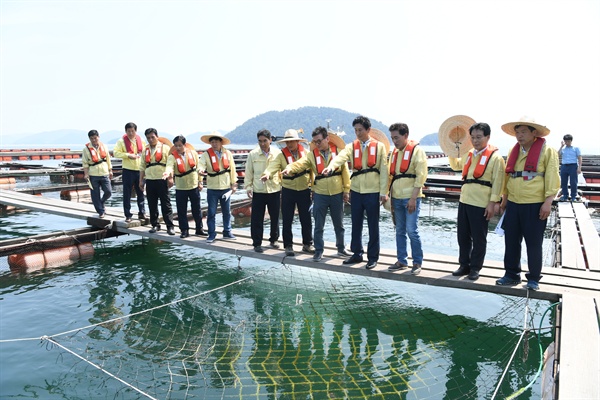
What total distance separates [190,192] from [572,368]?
6.47 m

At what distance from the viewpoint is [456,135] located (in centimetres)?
599

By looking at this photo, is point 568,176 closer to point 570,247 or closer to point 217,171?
point 570,247

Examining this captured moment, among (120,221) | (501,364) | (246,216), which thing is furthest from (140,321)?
(246,216)

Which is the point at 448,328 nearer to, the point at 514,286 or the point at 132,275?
the point at 514,286

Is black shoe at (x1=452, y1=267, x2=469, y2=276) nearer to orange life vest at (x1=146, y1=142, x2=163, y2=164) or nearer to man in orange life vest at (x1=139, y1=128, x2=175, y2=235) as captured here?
man in orange life vest at (x1=139, y1=128, x2=175, y2=235)

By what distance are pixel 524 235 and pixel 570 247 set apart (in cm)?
295

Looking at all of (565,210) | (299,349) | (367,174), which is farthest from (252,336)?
(565,210)

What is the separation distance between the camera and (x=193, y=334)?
19.0ft

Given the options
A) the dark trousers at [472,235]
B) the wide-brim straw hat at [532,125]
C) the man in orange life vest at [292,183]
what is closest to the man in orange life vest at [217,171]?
the man in orange life vest at [292,183]

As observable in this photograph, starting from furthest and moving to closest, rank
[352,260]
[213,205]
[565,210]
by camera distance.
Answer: [565,210]
[213,205]
[352,260]

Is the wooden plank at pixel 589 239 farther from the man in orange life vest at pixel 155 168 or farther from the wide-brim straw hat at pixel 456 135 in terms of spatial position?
the man in orange life vest at pixel 155 168

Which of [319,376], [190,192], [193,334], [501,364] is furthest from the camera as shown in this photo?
[190,192]

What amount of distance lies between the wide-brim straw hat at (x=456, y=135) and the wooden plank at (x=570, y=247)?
2.23 m

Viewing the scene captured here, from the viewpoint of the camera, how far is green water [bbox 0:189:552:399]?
15.0 feet
